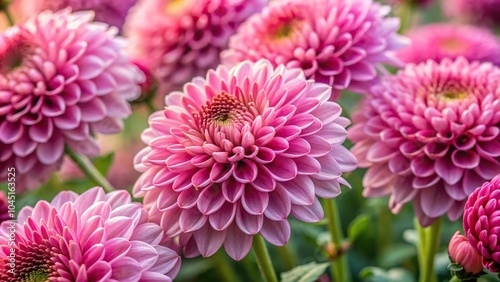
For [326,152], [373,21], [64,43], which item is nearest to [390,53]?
[373,21]

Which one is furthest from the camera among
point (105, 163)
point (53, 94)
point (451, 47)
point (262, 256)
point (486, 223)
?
point (451, 47)

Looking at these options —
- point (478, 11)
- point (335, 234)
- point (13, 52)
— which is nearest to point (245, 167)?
point (335, 234)

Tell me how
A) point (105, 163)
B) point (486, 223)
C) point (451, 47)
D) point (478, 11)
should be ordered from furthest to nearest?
1. point (478, 11)
2. point (451, 47)
3. point (105, 163)
4. point (486, 223)

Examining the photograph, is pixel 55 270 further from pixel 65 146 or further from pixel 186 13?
pixel 186 13

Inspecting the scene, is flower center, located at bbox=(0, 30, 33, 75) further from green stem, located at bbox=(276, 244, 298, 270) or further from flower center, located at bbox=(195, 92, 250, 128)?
green stem, located at bbox=(276, 244, 298, 270)

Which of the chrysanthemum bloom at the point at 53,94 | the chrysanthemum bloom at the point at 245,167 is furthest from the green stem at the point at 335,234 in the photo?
the chrysanthemum bloom at the point at 53,94

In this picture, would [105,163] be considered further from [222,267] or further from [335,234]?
[335,234]

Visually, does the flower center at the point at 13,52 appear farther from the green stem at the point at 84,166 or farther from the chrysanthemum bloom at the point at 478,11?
the chrysanthemum bloom at the point at 478,11

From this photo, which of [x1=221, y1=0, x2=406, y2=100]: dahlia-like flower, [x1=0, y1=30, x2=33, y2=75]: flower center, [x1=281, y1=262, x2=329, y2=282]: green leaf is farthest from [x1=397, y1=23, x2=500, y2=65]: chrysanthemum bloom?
[x1=0, y1=30, x2=33, y2=75]: flower center
